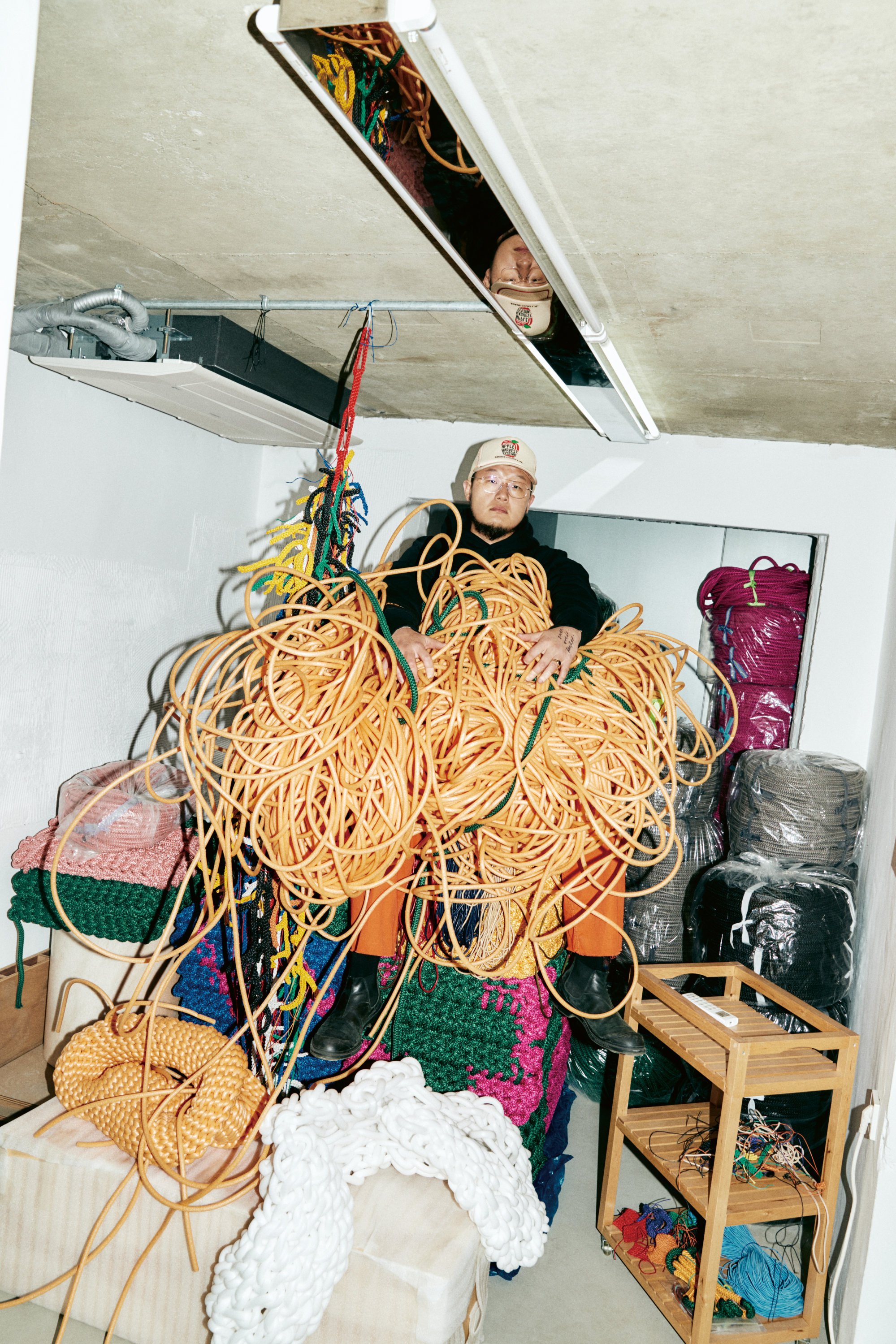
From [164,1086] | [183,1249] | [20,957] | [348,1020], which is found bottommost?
[183,1249]

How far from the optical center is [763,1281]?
2.17 metres

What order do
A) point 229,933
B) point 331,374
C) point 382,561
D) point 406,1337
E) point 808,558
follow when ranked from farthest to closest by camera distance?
1. point 808,558
2. point 331,374
3. point 229,933
4. point 382,561
5. point 406,1337

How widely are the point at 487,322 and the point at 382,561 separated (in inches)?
34.1

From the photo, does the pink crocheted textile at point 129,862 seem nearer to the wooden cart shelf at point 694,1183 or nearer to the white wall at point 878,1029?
the wooden cart shelf at point 694,1183

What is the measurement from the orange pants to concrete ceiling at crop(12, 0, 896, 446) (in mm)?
1477

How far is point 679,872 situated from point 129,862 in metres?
2.14

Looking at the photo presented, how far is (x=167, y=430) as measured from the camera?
364 cm

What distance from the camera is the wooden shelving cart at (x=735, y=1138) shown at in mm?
2037

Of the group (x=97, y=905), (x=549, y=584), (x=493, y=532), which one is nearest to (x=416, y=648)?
(x=549, y=584)

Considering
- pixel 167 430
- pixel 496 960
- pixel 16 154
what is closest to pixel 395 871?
pixel 496 960

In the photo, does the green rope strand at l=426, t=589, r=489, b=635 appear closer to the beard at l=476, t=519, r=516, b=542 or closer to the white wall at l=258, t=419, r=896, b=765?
the beard at l=476, t=519, r=516, b=542

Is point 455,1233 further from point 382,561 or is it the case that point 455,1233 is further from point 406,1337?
point 382,561

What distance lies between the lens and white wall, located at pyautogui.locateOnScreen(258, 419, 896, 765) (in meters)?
3.56

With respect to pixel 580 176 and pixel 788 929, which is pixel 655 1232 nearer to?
pixel 788 929
